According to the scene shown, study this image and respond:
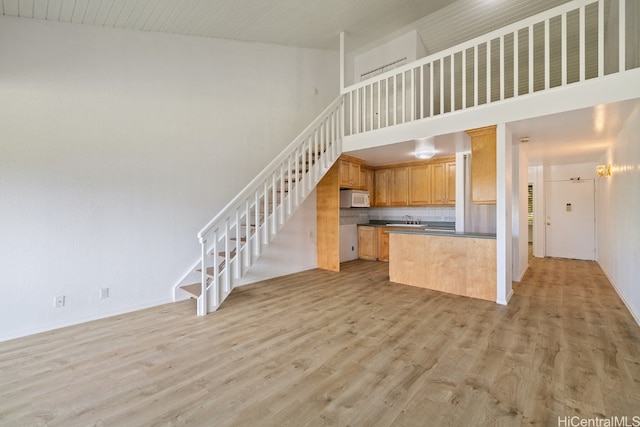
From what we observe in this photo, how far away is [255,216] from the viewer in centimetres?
425

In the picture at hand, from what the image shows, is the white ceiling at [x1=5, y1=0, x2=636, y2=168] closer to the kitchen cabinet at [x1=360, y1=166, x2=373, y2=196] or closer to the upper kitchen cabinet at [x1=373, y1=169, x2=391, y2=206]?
the kitchen cabinet at [x1=360, y1=166, x2=373, y2=196]

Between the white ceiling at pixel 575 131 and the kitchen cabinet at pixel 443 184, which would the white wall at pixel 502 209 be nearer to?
the white ceiling at pixel 575 131

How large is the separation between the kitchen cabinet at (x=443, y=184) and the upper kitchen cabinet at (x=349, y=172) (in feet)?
5.93

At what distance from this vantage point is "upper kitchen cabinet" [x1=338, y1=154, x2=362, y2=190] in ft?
19.2

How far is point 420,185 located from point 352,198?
170 cm

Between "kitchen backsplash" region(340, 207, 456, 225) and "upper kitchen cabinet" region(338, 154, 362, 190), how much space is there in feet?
3.56

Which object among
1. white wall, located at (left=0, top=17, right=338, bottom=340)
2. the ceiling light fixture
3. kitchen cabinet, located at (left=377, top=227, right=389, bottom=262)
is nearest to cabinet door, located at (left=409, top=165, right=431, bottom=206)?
kitchen cabinet, located at (left=377, top=227, right=389, bottom=262)

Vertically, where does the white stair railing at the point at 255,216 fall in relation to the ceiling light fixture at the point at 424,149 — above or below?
below

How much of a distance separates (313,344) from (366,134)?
3616 mm

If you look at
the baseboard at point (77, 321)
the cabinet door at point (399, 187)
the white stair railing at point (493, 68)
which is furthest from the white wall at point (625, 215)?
the baseboard at point (77, 321)

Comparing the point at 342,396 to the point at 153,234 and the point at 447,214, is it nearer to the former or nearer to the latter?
the point at 153,234

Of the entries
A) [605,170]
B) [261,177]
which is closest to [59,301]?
[261,177]

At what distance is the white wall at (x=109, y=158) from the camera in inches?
120

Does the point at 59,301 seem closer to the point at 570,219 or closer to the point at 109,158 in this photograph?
the point at 109,158
